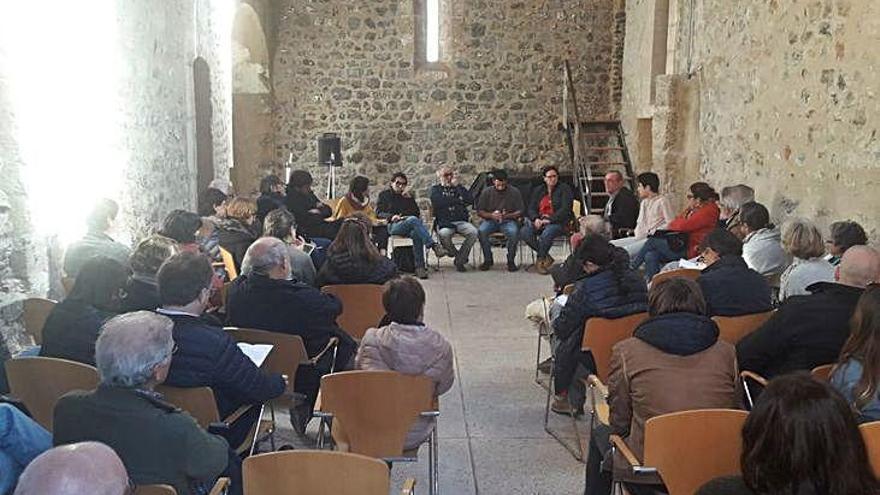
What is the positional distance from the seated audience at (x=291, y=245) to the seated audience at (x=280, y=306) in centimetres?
113

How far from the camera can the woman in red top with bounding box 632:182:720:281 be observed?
708cm

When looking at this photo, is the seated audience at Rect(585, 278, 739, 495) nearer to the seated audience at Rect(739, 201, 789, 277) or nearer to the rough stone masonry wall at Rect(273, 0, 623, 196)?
the seated audience at Rect(739, 201, 789, 277)

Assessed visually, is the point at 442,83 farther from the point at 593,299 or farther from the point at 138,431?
the point at 138,431

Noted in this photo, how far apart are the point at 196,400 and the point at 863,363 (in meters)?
2.16

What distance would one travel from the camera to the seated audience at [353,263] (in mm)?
4891

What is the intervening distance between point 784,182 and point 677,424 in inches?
203

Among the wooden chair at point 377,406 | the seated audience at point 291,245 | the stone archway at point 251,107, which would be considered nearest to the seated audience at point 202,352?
the wooden chair at point 377,406

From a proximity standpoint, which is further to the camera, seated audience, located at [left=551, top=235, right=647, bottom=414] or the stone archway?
the stone archway

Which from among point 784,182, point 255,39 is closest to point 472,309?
point 784,182

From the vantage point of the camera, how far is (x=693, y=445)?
234 centimetres

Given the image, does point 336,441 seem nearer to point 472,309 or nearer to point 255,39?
point 472,309

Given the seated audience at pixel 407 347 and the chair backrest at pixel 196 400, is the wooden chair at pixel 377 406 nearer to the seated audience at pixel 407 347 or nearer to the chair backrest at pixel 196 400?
the seated audience at pixel 407 347

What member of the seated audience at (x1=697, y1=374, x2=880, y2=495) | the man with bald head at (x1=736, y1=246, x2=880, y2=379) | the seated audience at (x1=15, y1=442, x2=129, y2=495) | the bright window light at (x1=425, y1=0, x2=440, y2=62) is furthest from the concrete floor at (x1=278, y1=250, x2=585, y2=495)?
the bright window light at (x1=425, y1=0, x2=440, y2=62)

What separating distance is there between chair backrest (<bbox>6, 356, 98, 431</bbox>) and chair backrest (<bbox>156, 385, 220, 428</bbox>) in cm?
35
